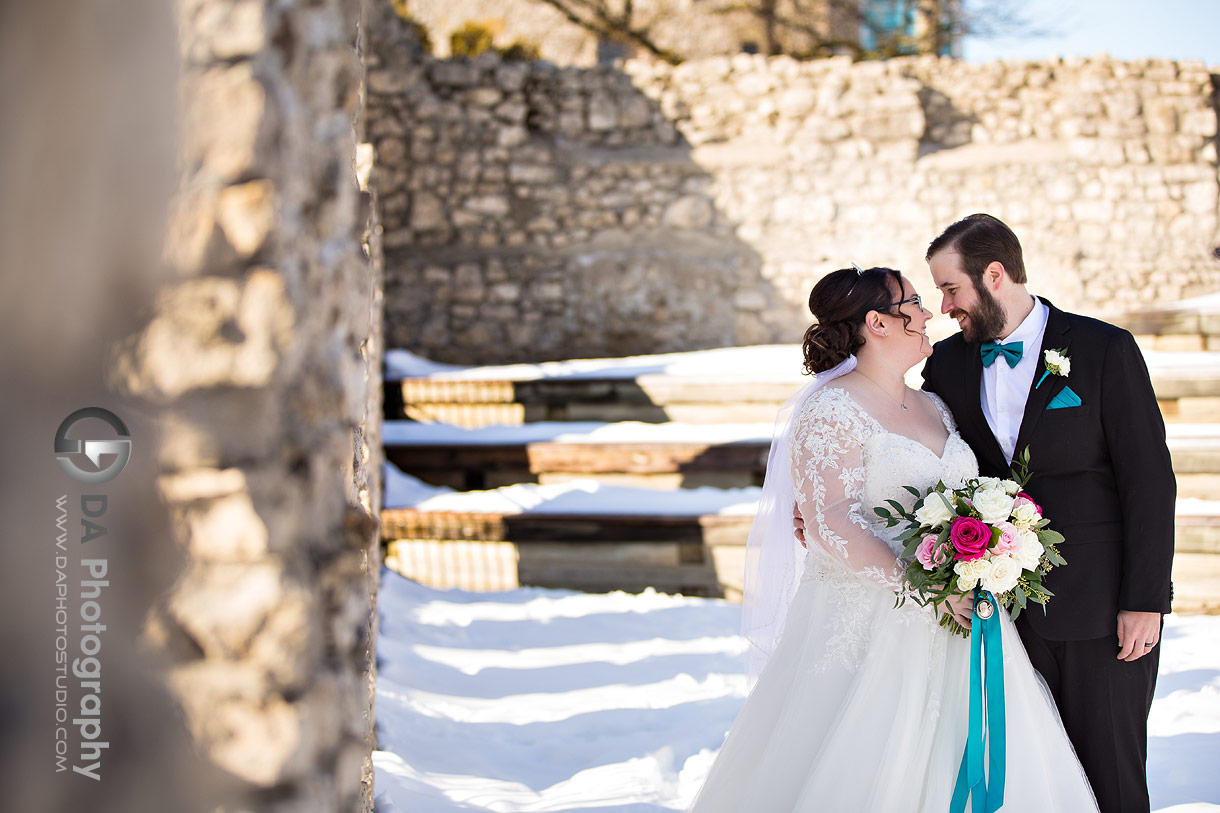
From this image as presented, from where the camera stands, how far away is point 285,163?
3.56ft

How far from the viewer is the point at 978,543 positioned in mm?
1780

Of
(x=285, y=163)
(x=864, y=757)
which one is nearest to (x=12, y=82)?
(x=285, y=163)

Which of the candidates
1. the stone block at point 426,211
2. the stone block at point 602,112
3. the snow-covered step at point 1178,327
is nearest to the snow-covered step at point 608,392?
the snow-covered step at point 1178,327

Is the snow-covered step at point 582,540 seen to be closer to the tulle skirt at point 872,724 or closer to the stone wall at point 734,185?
the tulle skirt at point 872,724

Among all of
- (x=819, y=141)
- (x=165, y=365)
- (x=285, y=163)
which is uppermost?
(x=819, y=141)

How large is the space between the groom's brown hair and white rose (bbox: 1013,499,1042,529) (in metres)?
0.66

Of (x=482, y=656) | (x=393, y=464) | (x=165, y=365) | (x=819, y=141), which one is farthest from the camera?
(x=819, y=141)

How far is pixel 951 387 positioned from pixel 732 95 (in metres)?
6.45

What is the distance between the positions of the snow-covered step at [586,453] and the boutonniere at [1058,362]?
2816 millimetres

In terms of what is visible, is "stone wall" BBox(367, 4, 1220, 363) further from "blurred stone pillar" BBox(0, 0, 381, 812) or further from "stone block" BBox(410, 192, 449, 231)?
"blurred stone pillar" BBox(0, 0, 381, 812)

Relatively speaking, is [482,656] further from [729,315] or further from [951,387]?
[729,315]

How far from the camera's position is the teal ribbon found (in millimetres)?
1867

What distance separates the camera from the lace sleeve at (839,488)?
6.56 feet

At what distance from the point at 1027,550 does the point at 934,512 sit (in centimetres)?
20
